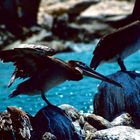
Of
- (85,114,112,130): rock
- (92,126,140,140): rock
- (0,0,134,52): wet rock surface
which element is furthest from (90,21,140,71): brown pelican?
(0,0,134,52): wet rock surface

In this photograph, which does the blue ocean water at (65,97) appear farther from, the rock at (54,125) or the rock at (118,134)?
the rock at (118,134)

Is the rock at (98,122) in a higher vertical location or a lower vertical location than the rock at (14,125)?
lower

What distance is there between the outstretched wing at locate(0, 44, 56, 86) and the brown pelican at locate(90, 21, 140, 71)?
166cm

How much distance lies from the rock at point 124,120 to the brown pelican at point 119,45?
0.93 metres

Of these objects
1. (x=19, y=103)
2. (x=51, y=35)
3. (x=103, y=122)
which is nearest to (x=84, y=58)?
(x=51, y=35)

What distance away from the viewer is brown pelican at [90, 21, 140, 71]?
881 centimetres

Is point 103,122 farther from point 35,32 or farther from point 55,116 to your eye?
point 35,32

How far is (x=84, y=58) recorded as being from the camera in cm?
2123

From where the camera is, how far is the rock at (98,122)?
26.4ft

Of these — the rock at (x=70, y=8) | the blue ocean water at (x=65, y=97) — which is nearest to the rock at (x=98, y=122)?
the blue ocean water at (x=65, y=97)

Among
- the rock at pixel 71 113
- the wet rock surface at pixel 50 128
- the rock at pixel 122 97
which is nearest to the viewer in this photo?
the wet rock surface at pixel 50 128

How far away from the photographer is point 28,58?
7.26m

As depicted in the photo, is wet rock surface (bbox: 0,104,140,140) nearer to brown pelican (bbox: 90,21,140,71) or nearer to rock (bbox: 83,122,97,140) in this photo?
rock (bbox: 83,122,97,140)

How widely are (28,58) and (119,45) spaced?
7.15 feet
